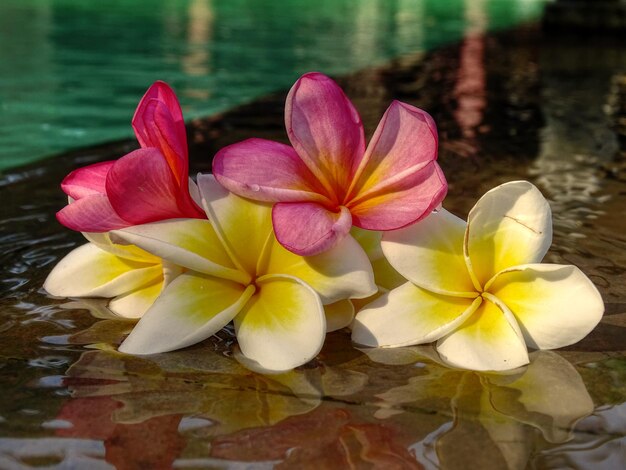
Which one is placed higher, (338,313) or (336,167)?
(336,167)

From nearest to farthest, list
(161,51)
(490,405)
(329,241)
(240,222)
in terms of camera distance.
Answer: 1. (490,405)
2. (329,241)
3. (240,222)
4. (161,51)

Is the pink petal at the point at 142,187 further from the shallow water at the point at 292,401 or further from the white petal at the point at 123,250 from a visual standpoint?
Result: the shallow water at the point at 292,401

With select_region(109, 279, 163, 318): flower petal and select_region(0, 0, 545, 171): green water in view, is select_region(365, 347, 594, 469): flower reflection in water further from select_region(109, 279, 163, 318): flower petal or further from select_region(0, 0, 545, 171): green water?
select_region(0, 0, 545, 171): green water

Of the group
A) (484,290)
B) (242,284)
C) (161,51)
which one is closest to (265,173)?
(242,284)

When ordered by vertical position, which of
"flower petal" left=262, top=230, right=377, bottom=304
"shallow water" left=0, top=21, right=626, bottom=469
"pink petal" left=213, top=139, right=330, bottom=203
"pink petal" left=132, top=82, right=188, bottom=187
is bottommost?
"shallow water" left=0, top=21, right=626, bottom=469

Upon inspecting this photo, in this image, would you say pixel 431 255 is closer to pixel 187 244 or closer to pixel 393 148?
pixel 393 148

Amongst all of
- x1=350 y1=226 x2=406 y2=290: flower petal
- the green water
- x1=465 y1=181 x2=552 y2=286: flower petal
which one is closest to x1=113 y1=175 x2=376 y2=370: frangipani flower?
x1=350 y1=226 x2=406 y2=290: flower petal

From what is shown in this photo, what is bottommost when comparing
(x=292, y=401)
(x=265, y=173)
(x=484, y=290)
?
(x=292, y=401)

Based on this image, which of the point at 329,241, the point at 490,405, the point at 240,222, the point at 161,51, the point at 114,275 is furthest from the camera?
the point at 161,51
